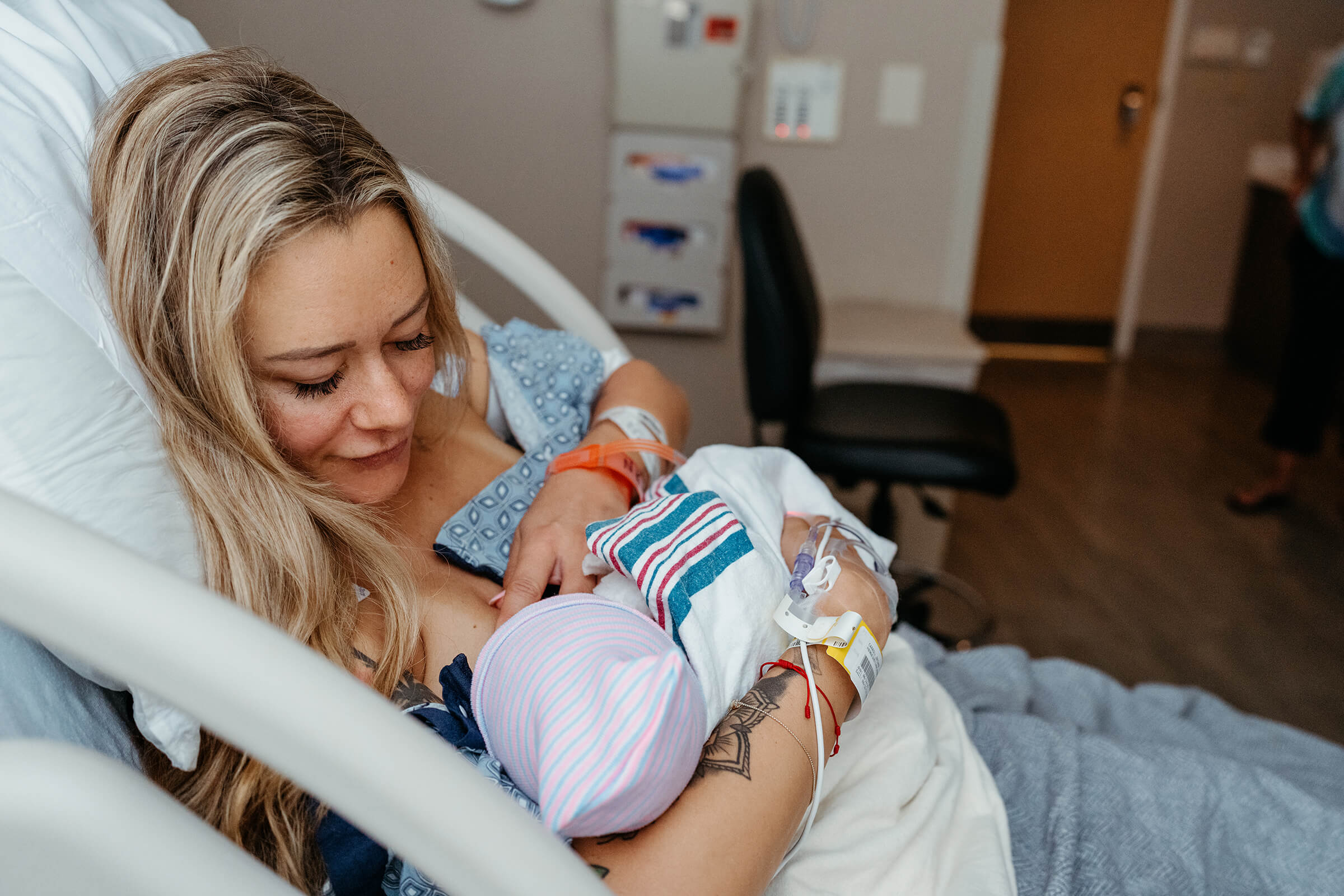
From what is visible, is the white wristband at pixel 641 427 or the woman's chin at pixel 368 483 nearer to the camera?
the woman's chin at pixel 368 483

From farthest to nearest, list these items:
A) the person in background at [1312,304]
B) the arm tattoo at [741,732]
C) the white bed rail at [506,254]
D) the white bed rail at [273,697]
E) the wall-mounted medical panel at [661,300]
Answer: the person in background at [1312,304], the wall-mounted medical panel at [661,300], the white bed rail at [506,254], the arm tattoo at [741,732], the white bed rail at [273,697]

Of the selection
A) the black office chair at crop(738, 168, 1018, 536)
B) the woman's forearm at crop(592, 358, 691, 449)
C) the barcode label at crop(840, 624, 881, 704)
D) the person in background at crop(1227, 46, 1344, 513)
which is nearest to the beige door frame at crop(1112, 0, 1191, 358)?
the person in background at crop(1227, 46, 1344, 513)

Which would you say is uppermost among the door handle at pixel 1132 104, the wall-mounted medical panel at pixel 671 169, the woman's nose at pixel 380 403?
the door handle at pixel 1132 104

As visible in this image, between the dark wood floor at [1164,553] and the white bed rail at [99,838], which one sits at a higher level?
the white bed rail at [99,838]

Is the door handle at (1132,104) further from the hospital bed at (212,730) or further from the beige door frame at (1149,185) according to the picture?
the hospital bed at (212,730)

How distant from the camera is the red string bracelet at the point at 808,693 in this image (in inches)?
31.0

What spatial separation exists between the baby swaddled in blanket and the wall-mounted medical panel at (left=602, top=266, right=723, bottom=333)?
167 cm

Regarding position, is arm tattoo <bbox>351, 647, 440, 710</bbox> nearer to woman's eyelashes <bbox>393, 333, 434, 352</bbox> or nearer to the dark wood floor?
woman's eyelashes <bbox>393, 333, 434, 352</bbox>

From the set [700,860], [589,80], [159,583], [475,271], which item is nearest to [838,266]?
[589,80]

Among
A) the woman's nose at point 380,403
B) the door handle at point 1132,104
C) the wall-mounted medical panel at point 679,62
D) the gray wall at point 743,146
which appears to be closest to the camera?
the woman's nose at point 380,403

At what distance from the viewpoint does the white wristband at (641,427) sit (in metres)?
1.15

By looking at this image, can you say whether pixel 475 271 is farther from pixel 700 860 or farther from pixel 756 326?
pixel 700 860

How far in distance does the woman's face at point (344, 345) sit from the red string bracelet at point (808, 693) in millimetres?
365

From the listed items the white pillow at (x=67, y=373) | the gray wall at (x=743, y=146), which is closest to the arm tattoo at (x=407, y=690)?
the white pillow at (x=67, y=373)
